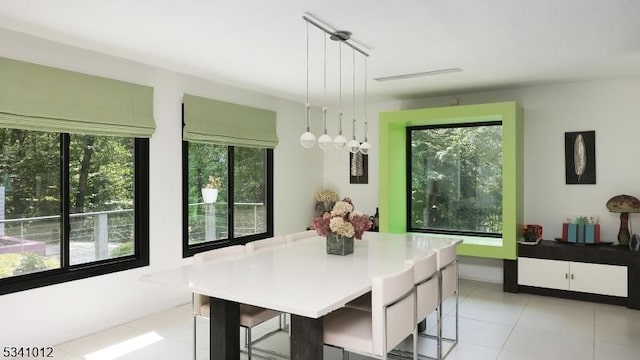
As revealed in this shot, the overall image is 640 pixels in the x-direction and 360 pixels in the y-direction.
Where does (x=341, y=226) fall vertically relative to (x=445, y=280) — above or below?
above

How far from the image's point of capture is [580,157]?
203 inches

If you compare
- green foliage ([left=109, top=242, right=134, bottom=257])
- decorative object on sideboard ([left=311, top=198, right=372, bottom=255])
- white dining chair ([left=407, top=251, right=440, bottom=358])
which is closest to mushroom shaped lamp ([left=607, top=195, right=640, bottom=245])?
white dining chair ([left=407, top=251, right=440, bottom=358])

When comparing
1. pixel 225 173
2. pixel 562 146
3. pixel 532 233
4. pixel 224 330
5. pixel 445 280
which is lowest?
pixel 224 330

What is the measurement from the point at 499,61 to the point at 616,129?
6.27ft

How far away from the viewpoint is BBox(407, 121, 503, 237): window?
5.82m

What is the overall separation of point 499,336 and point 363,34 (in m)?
2.79

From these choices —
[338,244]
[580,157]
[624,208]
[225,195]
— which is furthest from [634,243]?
[225,195]

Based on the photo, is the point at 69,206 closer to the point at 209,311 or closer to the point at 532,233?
the point at 209,311

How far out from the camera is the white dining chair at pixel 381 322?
2.38m

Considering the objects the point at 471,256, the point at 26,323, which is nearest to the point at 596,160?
the point at 471,256

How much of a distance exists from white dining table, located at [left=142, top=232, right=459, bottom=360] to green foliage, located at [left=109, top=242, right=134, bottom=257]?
157 centimetres

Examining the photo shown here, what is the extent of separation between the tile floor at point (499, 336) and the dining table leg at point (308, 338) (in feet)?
3.43

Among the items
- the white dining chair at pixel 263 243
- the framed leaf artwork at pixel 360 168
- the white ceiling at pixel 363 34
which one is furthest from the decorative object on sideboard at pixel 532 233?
the white dining chair at pixel 263 243

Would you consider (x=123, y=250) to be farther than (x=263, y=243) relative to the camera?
Yes
